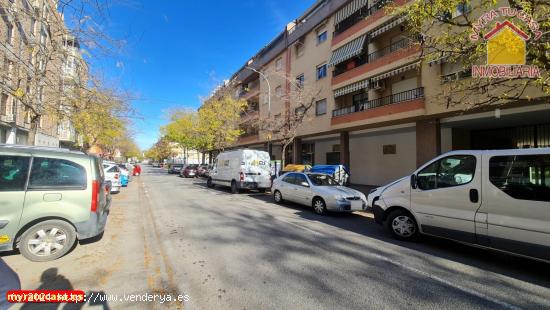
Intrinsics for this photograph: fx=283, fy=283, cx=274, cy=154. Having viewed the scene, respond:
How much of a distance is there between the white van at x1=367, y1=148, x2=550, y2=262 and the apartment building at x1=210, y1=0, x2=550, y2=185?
509 cm

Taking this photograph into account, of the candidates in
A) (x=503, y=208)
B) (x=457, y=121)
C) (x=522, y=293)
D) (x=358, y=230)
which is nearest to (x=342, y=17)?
(x=457, y=121)

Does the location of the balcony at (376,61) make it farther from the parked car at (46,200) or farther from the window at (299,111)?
the parked car at (46,200)

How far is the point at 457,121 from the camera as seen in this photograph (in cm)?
1379

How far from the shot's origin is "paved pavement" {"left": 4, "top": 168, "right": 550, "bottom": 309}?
351cm

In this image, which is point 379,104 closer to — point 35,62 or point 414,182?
point 414,182

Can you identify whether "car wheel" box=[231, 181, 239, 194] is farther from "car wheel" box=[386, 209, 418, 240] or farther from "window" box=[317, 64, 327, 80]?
"window" box=[317, 64, 327, 80]

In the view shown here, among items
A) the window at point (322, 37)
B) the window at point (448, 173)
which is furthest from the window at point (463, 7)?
the window at point (322, 37)

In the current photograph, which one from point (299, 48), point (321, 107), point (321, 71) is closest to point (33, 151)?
point (321, 107)

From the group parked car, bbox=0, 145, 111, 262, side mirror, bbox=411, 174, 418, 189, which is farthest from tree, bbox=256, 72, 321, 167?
parked car, bbox=0, 145, 111, 262

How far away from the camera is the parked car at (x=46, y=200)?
447 centimetres

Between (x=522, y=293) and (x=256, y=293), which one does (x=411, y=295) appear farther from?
(x=256, y=293)

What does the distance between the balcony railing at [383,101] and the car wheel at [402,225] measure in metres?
9.60

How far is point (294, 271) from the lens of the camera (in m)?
4.35

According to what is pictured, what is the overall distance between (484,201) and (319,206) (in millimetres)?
5137
